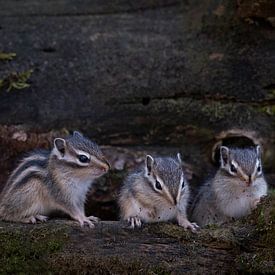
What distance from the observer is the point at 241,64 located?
24.1 feet

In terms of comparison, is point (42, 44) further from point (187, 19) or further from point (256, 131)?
point (256, 131)

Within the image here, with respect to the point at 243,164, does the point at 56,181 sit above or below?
below

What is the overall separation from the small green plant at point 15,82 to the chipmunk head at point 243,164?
220 cm

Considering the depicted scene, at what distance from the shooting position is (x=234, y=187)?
6543mm

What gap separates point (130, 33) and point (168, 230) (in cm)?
261

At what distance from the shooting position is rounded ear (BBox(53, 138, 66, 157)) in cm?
636

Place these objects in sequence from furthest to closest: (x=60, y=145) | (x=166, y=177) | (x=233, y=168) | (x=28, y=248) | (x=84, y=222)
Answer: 1. (x=233, y=168)
2. (x=60, y=145)
3. (x=166, y=177)
4. (x=84, y=222)
5. (x=28, y=248)

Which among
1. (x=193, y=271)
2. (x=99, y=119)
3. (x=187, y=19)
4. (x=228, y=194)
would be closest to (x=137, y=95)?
(x=99, y=119)

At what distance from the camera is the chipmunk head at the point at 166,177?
5988 millimetres

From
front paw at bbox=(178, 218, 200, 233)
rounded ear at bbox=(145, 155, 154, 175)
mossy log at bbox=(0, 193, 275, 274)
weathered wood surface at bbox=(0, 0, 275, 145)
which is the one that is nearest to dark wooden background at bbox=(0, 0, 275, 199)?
weathered wood surface at bbox=(0, 0, 275, 145)

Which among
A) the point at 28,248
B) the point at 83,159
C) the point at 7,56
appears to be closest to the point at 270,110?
the point at 83,159

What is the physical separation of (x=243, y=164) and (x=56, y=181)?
1686 mm

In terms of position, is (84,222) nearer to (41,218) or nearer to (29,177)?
(41,218)

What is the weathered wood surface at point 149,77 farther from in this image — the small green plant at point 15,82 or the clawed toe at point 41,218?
the clawed toe at point 41,218
